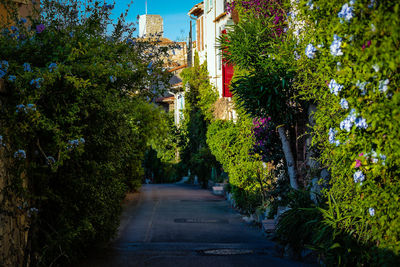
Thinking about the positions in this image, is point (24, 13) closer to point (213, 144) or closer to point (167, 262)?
point (213, 144)

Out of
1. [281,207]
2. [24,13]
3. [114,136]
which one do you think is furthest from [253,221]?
[24,13]

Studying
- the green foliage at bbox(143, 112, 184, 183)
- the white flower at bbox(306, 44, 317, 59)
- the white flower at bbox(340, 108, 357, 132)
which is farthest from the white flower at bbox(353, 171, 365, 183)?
the green foliage at bbox(143, 112, 184, 183)

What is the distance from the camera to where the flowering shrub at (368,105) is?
3977 mm

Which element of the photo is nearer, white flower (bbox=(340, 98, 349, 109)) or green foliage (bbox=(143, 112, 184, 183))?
white flower (bbox=(340, 98, 349, 109))

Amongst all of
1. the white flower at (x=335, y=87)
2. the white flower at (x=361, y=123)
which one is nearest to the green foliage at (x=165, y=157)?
the white flower at (x=335, y=87)

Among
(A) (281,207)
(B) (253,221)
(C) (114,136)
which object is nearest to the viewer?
(C) (114,136)

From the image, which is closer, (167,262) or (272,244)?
(167,262)

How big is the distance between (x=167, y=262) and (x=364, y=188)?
13.9 feet

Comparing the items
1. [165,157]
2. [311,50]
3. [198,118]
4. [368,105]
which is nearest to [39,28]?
[311,50]

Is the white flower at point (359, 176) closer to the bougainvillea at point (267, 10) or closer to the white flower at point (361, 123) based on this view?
the white flower at point (361, 123)

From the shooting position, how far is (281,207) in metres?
10.4

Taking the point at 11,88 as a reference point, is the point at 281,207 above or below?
below

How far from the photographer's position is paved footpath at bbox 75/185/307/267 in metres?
8.11

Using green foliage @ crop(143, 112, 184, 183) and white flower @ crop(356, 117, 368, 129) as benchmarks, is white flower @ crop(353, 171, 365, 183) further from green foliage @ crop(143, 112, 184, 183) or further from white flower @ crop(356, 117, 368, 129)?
green foliage @ crop(143, 112, 184, 183)
